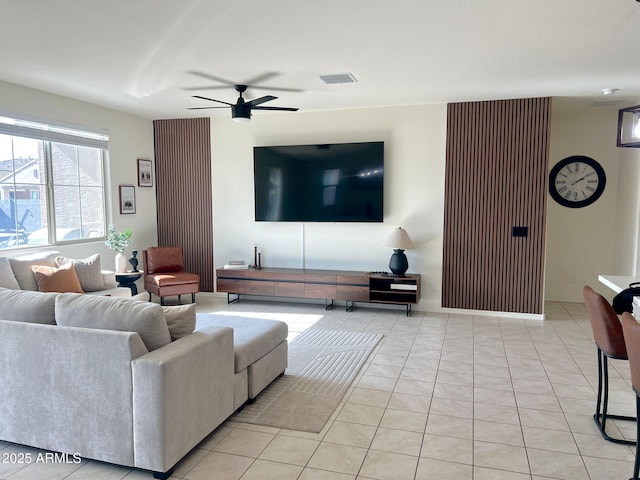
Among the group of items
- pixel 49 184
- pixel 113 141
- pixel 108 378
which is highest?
pixel 113 141

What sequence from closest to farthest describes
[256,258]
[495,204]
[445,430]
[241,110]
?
1. [445,430]
2. [241,110]
3. [495,204]
4. [256,258]

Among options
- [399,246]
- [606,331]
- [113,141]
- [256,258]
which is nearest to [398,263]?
[399,246]

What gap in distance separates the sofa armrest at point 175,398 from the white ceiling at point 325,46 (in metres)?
2.15

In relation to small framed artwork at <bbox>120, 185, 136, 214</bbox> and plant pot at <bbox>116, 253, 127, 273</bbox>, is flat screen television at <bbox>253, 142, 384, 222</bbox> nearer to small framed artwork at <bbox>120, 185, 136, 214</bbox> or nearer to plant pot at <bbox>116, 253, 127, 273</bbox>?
small framed artwork at <bbox>120, 185, 136, 214</bbox>

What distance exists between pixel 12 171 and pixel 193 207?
259 cm

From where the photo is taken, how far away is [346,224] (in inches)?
258

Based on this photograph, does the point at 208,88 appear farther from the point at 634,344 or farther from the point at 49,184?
the point at 634,344

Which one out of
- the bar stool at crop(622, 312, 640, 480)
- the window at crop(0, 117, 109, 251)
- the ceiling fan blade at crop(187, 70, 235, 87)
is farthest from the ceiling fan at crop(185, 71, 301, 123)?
the bar stool at crop(622, 312, 640, 480)

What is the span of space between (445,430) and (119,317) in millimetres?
2139

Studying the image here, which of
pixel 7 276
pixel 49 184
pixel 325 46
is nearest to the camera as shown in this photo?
pixel 325 46

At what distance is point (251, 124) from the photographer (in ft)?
22.7

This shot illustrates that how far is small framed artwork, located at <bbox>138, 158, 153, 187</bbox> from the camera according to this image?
697 cm

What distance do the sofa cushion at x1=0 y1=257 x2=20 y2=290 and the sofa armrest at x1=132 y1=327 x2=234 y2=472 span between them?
263cm

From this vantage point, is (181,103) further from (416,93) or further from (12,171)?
(416,93)
